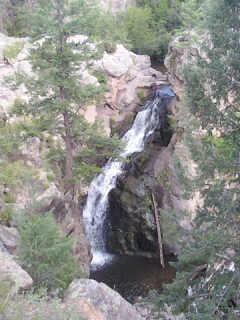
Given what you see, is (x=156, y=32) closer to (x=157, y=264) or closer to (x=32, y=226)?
(x=157, y=264)

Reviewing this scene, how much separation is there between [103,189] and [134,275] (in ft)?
19.1

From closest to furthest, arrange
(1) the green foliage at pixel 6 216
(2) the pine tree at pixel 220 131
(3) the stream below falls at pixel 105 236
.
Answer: (2) the pine tree at pixel 220 131 < (1) the green foliage at pixel 6 216 < (3) the stream below falls at pixel 105 236

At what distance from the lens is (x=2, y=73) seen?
18844mm

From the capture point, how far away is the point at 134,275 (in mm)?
16219

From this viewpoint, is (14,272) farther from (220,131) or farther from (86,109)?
(86,109)

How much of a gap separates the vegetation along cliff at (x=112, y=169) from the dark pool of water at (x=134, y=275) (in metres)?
A: 0.71

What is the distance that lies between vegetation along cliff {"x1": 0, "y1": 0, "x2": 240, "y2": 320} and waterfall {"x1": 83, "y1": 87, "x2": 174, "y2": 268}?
0.30 ft

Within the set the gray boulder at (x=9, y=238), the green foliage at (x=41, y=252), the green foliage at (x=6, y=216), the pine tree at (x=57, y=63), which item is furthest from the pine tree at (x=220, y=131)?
the green foliage at (x=6, y=216)

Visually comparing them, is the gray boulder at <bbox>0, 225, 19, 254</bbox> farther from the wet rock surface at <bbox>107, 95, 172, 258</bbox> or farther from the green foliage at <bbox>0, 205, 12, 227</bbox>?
the wet rock surface at <bbox>107, 95, 172, 258</bbox>

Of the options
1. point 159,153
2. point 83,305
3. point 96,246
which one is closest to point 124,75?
point 159,153

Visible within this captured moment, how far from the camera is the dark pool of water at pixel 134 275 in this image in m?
15.2

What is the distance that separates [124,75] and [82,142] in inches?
491

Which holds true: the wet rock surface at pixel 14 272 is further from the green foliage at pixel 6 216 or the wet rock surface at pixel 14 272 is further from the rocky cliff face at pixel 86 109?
the green foliage at pixel 6 216

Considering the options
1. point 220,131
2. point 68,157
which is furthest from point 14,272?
point 68,157
